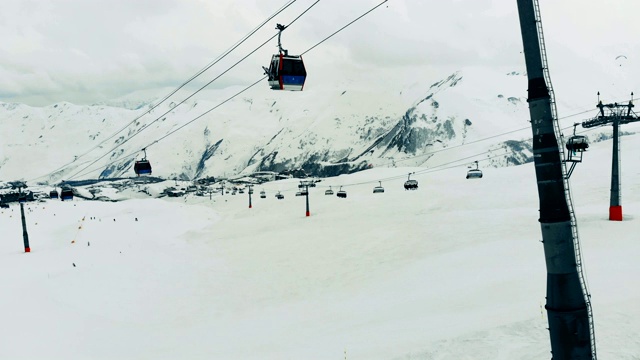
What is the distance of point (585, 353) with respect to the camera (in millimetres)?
7844

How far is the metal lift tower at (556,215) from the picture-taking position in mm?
7840

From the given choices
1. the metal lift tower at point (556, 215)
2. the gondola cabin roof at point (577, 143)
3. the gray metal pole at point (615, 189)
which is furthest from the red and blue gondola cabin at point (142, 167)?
the metal lift tower at point (556, 215)

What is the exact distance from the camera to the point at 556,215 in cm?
787

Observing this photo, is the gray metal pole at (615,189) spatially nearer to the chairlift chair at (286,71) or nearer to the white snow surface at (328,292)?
the white snow surface at (328,292)

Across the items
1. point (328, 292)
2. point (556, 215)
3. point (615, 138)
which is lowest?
point (328, 292)

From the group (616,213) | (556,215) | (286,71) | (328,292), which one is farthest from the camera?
(616,213)

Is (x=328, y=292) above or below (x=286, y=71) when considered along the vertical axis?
below

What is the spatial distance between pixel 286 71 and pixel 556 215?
11.8 m

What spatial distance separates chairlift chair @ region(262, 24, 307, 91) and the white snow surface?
31.0 ft

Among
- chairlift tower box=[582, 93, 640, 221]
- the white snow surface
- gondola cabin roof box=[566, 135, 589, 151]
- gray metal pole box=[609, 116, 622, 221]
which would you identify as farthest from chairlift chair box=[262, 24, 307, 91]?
gray metal pole box=[609, 116, 622, 221]

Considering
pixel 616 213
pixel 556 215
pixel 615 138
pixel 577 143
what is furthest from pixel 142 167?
pixel 556 215

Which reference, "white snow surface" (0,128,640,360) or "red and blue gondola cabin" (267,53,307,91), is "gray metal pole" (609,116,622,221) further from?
"red and blue gondola cabin" (267,53,307,91)

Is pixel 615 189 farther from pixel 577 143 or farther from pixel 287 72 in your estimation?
pixel 287 72

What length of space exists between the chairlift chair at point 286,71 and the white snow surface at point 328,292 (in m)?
9.44
